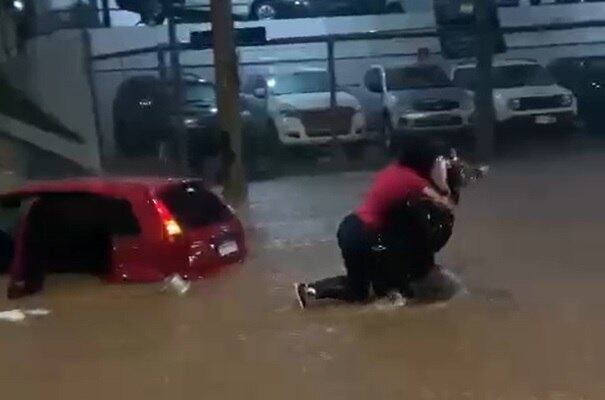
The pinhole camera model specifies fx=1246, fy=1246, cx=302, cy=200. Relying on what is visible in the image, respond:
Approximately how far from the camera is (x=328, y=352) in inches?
352

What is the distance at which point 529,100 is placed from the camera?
23.1m

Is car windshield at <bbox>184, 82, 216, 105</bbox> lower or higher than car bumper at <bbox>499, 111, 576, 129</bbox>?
higher

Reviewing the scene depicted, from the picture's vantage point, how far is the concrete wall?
20.7 meters

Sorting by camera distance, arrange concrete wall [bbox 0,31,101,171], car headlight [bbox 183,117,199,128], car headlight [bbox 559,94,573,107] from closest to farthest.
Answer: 1. concrete wall [bbox 0,31,101,171]
2. car headlight [bbox 183,117,199,128]
3. car headlight [bbox 559,94,573,107]

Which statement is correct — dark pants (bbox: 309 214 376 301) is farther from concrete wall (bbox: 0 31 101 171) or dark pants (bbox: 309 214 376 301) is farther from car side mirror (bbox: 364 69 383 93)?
car side mirror (bbox: 364 69 383 93)

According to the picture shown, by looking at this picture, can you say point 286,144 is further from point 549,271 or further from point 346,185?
point 549,271

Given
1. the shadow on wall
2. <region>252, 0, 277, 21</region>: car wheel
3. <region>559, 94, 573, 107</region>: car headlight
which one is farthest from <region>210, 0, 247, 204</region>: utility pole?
<region>252, 0, 277, 21</region>: car wheel

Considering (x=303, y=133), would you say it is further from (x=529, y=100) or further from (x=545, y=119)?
(x=545, y=119)

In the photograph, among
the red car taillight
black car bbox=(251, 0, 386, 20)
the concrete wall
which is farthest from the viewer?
black car bbox=(251, 0, 386, 20)

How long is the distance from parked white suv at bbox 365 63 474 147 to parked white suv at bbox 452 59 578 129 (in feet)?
1.55

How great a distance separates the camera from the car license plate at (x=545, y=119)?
912 inches

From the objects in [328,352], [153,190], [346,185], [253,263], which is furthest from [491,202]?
[328,352]

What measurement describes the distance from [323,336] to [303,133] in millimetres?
12949

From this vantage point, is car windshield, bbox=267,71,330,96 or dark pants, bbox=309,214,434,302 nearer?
dark pants, bbox=309,214,434,302
